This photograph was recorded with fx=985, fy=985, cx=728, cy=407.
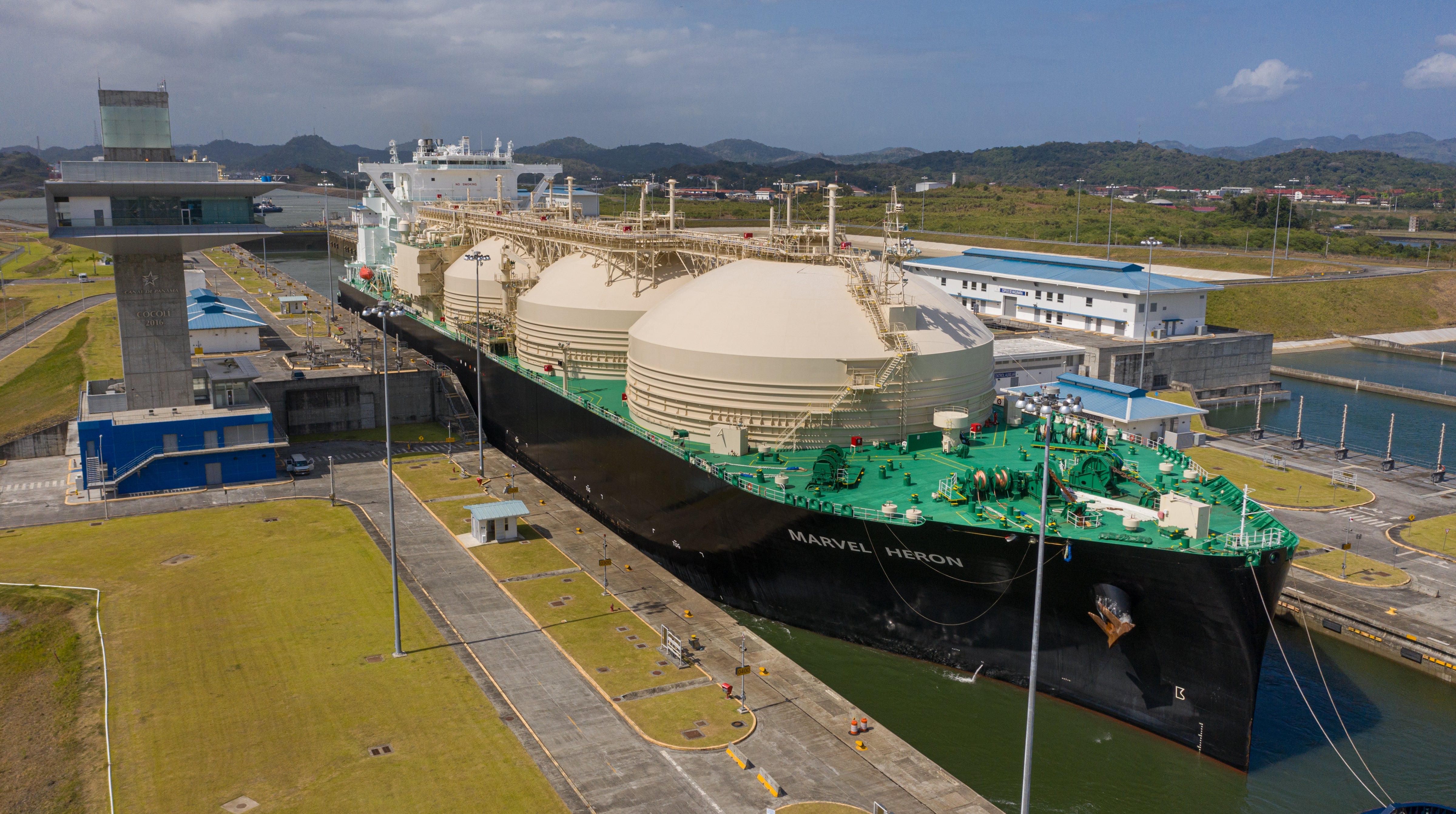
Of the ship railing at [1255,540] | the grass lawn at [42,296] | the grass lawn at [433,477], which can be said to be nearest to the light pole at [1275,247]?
the grass lawn at [433,477]

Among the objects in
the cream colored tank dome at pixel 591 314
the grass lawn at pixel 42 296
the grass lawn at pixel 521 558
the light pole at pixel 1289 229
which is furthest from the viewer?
the light pole at pixel 1289 229

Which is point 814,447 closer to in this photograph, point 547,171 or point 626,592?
point 626,592

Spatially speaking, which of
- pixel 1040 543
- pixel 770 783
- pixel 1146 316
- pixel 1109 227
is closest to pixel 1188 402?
pixel 1146 316

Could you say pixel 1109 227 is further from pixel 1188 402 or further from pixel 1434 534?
pixel 1434 534

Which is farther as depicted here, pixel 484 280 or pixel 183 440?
pixel 484 280

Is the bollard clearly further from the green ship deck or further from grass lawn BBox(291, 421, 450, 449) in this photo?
grass lawn BBox(291, 421, 450, 449)

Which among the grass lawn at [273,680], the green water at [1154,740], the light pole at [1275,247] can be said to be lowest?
the green water at [1154,740]

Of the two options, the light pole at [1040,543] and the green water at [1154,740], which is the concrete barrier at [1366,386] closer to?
the green water at [1154,740]
